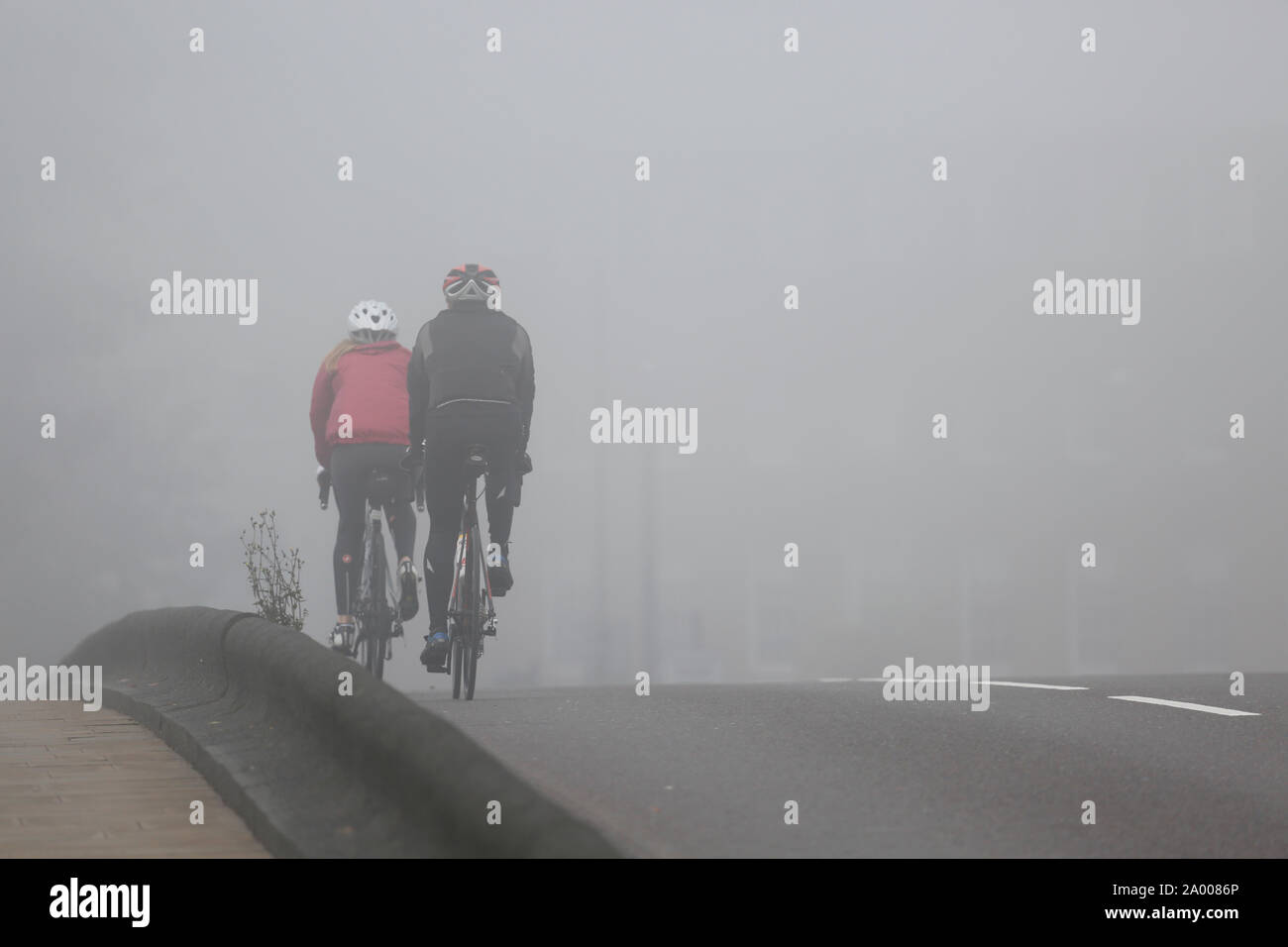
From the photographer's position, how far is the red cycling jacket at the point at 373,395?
11.3m

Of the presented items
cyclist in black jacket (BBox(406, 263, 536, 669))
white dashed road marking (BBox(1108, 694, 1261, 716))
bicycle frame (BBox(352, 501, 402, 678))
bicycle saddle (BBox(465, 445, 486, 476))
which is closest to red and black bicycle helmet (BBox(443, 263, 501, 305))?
cyclist in black jacket (BBox(406, 263, 536, 669))

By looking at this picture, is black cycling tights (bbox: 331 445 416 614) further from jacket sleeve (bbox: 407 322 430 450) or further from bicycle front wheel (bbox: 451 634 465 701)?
bicycle front wheel (bbox: 451 634 465 701)

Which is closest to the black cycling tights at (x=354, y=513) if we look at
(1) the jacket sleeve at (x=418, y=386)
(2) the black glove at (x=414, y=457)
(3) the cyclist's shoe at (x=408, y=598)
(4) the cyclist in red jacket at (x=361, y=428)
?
(4) the cyclist in red jacket at (x=361, y=428)

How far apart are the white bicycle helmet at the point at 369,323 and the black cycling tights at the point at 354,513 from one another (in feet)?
2.43

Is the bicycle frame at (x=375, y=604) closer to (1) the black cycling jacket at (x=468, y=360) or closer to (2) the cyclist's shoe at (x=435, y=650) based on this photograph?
(2) the cyclist's shoe at (x=435, y=650)

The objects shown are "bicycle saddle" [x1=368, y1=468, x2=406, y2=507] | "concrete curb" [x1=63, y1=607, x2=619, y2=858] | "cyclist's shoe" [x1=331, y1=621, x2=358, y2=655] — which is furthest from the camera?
"cyclist's shoe" [x1=331, y1=621, x2=358, y2=655]

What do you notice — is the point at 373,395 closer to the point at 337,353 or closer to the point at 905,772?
the point at 337,353

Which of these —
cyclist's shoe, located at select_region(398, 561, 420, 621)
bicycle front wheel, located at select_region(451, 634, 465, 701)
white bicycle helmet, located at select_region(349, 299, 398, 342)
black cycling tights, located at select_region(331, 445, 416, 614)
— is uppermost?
white bicycle helmet, located at select_region(349, 299, 398, 342)

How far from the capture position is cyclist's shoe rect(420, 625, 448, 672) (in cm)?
1038

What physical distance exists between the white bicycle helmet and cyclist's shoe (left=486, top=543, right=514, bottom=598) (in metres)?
1.76
